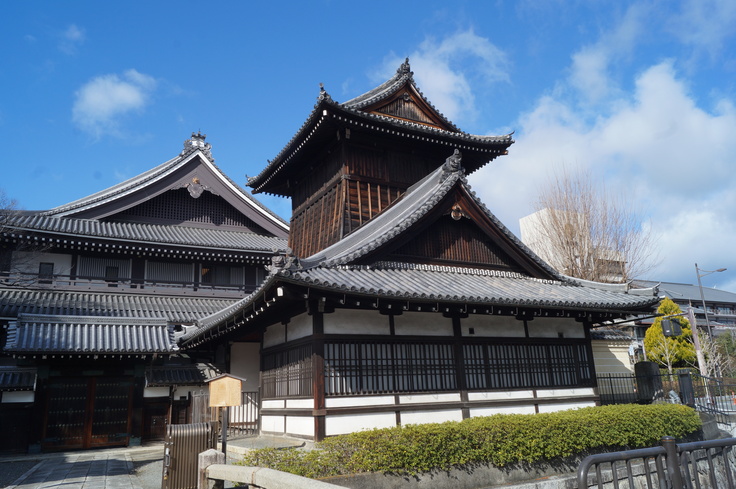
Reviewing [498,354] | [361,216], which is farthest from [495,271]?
[361,216]

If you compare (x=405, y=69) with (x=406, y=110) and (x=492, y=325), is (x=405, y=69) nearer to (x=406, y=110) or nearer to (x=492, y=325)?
(x=406, y=110)

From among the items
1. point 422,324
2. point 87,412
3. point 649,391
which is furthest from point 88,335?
point 649,391

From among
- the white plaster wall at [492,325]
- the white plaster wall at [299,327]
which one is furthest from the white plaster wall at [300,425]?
the white plaster wall at [492,325]

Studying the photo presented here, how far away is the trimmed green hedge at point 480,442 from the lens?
359 inches

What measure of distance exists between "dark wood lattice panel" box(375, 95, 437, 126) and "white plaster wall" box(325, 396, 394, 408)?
38.9 ft

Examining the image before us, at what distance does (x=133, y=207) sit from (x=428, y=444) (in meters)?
20.2

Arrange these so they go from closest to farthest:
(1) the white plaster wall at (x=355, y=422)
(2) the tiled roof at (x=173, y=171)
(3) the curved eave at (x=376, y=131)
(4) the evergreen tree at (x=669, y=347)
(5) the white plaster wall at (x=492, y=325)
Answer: (1) the white plaster wall at (x=355, y=422) → (5) the white plaster wall at (x=492, y=325) → (3) the curved eave at (x=376, y=131) → (2) the tiled roof at (x=173, y=171) → (4) the evergreen tree at (x=669, y=347)

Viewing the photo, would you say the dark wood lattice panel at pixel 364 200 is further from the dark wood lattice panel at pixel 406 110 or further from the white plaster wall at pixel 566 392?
the white plaster wall at pixel 566 392

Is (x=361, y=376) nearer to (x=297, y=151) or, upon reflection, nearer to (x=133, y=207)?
(x=297, y=151)

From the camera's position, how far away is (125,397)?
19.4m

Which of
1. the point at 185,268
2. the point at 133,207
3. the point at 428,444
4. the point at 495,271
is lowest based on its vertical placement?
the point at 428,444

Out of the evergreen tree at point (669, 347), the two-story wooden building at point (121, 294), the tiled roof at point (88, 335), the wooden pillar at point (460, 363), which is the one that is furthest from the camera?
the evergreen tree at point (669, 347)

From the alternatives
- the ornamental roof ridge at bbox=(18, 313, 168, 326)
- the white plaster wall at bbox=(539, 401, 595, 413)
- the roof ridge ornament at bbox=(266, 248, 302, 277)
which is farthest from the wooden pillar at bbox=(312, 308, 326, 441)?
the ornamental roof ridge at bbox=(18, 313, 168, 326)

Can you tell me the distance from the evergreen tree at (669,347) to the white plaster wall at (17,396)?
36.8 meters
